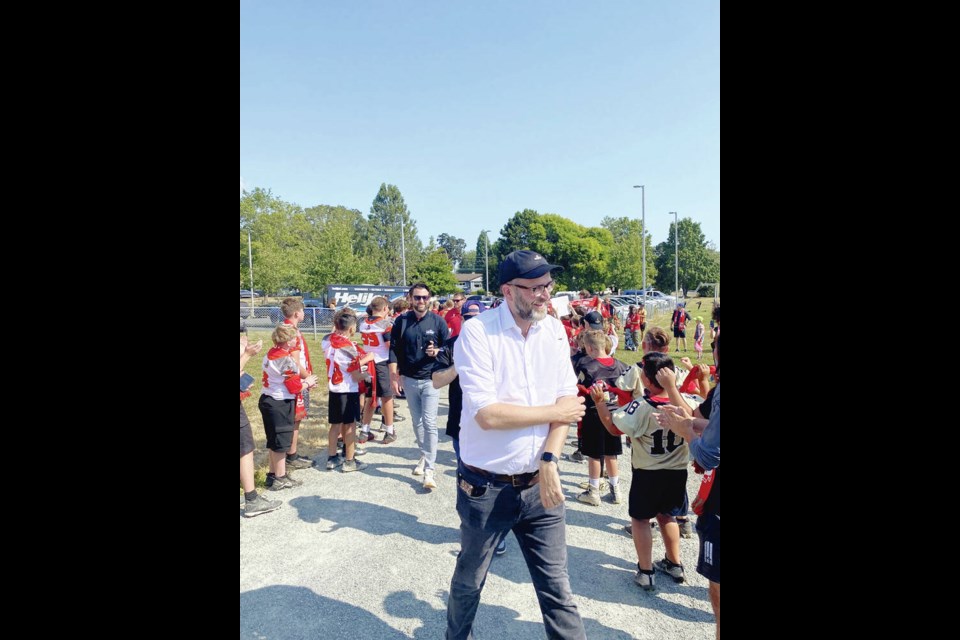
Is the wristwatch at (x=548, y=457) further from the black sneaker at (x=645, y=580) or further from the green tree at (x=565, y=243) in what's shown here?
the green tree at (x=565, y=243)

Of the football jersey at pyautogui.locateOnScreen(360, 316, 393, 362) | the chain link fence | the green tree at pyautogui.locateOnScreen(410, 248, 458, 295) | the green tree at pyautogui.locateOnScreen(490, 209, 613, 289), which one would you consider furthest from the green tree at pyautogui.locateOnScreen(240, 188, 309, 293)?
the green tree at pyautogui.locateOnScreen(490, 209, 613, 289)

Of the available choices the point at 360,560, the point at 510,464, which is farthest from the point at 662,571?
the point at 360,560

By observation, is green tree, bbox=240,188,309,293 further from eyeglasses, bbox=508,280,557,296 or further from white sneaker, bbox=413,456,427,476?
eyeglasses, bbox=508,280,557,296

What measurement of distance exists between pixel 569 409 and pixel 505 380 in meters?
0.35

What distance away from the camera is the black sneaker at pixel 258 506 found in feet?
14.5

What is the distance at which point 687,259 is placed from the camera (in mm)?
56750

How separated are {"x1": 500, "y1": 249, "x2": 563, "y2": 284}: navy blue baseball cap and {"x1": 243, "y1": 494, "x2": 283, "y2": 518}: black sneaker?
377 cm

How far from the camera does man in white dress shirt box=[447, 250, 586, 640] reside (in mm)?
2148

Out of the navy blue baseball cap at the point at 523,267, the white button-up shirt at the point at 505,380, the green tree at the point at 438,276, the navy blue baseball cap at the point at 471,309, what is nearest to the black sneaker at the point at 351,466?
the navy blue baseball cap at the point at 471,309

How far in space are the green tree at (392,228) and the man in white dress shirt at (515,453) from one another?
62067 millimetres

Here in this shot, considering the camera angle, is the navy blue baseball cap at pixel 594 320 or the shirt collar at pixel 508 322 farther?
the navy blue baseball cap at pixel 594 320

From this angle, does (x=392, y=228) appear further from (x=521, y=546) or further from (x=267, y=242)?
(x=521, y=546)

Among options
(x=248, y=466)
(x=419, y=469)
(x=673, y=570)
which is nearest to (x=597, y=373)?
(x=673, y=570)
